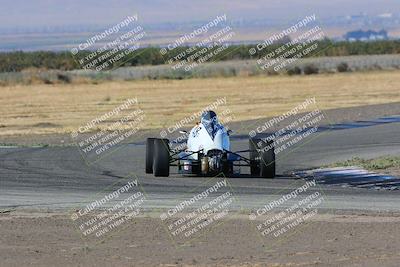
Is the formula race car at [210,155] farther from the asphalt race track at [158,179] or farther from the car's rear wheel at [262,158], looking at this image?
the asphalt race track at [158,179]

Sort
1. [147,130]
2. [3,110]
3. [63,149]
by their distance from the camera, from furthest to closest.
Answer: [3,110]
[147,130]
[63,149]

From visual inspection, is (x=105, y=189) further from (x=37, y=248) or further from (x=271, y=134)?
(x=271, y=134)

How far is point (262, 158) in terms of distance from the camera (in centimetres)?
2375

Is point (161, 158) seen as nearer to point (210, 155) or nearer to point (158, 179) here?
point (158, 179)

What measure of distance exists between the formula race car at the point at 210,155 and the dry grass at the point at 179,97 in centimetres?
1727

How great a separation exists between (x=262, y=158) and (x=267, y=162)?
0.16 meters

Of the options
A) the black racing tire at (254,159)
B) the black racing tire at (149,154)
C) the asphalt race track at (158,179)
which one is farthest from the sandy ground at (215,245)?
the black racing tire at (149,154)

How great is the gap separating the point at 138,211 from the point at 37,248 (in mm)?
3730

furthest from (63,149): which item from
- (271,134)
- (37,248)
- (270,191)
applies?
(37,248)

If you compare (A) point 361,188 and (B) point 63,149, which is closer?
(A) point 361,188

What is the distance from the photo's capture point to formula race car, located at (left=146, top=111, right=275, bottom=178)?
76.6ft

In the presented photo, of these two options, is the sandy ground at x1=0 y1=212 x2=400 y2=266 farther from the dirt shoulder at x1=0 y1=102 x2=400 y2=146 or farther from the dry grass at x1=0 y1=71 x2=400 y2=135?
the dry grass at x1=0 y1=71 x2=400 y2=135

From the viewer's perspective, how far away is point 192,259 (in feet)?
44.5

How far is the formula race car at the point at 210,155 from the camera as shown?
23344mm
